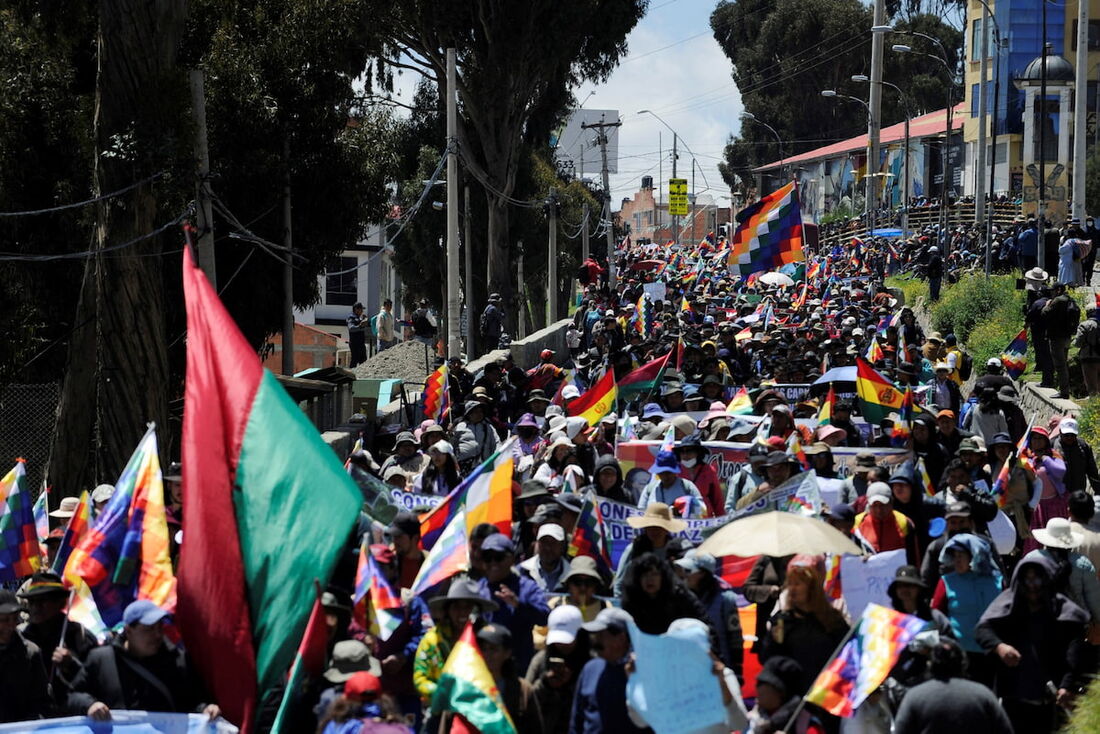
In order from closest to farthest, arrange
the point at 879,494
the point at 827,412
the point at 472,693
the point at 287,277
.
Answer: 1. the point at 472,693
2. the point at 879,494
3. the point at 827,412
4. the point at 287,277

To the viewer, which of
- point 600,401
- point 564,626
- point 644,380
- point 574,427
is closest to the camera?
point 564,626

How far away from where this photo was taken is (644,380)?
1593 cm

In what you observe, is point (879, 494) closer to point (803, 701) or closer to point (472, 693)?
point (803, 701)

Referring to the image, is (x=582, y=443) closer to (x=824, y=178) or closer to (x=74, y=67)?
(x=74, y=67)

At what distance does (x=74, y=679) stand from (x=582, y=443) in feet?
18.1

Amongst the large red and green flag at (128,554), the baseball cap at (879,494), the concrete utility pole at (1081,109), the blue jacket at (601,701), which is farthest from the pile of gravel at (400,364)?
the blue jacket at (601,701)

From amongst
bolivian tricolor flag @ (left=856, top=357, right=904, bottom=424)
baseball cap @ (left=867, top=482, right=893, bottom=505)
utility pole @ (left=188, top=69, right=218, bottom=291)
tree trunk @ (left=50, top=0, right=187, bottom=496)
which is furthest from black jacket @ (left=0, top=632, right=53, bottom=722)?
bolivian tricolor flag @ (left=856, top=357, right=904, bottom=424)

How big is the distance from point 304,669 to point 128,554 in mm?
1689

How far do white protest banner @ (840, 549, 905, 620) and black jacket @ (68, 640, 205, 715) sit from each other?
3085 mm

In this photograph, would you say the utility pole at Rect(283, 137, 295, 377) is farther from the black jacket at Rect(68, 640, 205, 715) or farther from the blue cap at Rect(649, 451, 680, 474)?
the black jacket at Rect(68, 640, 205, 715)

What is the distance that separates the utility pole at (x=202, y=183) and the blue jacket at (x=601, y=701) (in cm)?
968

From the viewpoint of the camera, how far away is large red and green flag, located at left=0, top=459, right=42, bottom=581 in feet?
28.2

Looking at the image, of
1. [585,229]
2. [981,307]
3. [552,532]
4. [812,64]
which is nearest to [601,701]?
[552,532]

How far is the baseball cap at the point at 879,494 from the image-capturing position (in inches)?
340
